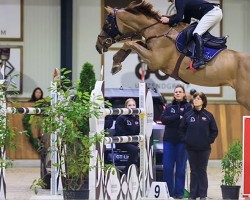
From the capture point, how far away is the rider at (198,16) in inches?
456

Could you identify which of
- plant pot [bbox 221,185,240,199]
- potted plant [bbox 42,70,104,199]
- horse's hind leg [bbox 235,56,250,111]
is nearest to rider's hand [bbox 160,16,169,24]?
horse's hind leg [bbox 235,56,250,111]

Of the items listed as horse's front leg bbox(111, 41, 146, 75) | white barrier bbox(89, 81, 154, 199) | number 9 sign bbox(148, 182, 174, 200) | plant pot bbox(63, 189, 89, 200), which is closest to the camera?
plant pot bbox(63, 189, 89, 200)

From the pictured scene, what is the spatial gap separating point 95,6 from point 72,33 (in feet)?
2.96

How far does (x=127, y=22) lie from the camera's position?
12.1 meters

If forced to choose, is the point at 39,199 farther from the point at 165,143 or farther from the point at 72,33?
the point at 72,33

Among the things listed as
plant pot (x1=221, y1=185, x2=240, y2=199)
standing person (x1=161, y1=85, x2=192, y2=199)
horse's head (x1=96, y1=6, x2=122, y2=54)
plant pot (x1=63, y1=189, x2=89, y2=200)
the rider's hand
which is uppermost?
the rider's hand

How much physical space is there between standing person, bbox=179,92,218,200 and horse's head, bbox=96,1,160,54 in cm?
187

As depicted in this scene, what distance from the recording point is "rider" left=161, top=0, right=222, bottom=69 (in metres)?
11.6

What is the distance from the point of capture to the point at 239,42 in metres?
22.4

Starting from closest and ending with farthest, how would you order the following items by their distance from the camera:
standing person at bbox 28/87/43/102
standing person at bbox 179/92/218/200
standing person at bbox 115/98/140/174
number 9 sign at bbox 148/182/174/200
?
number 9 sign at bbox 148/182/174/200
standing person at bbox 179/92/218/200
standing person at bbox 115/98/140/174
standing person at bbox 28/87/43/102

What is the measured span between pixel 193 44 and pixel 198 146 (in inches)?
84.6

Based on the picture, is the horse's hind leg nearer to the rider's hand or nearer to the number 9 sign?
the rider's hand

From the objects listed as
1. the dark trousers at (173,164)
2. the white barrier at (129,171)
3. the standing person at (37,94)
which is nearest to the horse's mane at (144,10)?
the white barrier at (129,171)

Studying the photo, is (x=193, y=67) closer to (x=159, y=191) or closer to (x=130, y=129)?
(x=159, y=191)
